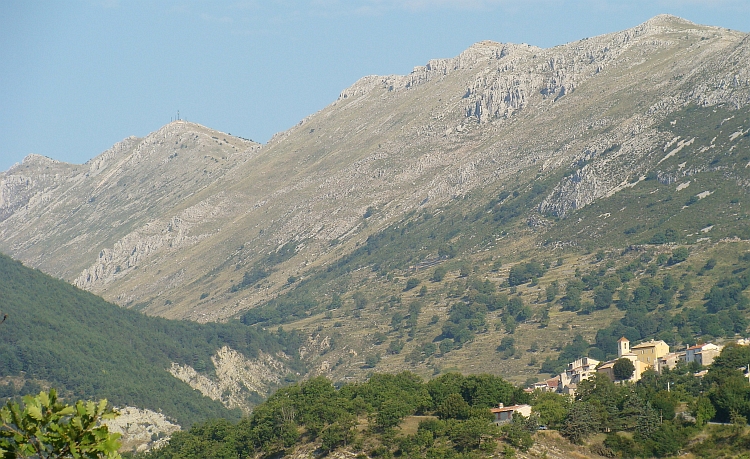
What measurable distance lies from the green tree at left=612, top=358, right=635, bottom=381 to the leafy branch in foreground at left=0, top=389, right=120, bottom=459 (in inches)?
4553

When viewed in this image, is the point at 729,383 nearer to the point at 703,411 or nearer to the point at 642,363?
the point at 703,411

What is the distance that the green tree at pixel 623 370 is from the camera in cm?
13550

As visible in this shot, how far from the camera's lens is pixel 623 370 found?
13538cm

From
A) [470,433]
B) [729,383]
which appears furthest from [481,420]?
[729,383]

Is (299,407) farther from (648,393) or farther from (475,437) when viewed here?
(648,393)

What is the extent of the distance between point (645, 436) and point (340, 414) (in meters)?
27.6

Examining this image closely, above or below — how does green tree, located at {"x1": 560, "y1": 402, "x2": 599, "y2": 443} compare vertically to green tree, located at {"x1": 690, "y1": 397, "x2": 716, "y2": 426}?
above

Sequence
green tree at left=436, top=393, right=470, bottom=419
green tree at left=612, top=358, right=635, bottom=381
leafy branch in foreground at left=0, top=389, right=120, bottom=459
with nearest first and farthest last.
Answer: leafy branch in foreground at left=0, top=389, right=120, bottom=459 < green tree at left=436, top=393, right=470, bottom=419 < green tree at left=612, top=358, right=635, bottom=381

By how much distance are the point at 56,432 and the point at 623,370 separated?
116267 millimetres

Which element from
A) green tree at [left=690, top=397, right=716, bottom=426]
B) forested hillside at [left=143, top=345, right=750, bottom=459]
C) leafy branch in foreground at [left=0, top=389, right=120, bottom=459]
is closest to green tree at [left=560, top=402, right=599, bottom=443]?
forested hillside at [left=143, top=345, right=750, bottom=459]

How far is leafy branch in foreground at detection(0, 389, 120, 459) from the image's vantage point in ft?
80.4

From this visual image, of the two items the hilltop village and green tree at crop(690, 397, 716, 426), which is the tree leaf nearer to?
green tree at crop(690, 397, 716, 426)

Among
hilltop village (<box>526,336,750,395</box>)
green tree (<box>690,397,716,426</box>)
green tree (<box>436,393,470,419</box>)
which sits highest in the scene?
green tree (<box>436,393,470,419</box>)

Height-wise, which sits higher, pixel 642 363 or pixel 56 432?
pixel 56 432
